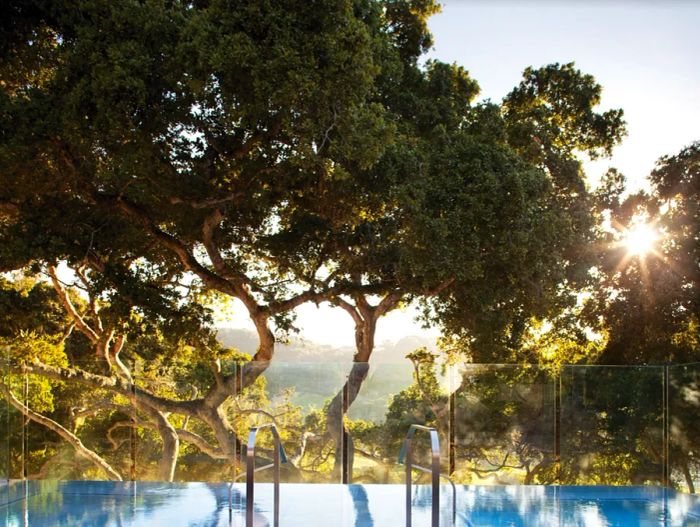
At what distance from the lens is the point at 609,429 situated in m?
9.57

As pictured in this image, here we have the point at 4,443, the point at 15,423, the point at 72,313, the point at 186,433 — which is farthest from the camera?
the point at 72,313

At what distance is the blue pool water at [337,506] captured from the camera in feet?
25.5

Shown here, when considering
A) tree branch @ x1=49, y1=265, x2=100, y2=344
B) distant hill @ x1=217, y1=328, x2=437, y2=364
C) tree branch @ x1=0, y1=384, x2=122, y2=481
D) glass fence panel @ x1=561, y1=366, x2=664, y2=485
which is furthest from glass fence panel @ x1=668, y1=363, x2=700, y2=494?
distant hill @ x1=217, y1=328, x2=437, y2=364

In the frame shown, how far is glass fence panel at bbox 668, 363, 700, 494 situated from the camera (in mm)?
8898

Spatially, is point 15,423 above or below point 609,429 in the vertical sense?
above

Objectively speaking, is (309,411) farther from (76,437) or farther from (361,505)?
(76,437)

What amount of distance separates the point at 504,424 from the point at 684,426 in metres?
2.01

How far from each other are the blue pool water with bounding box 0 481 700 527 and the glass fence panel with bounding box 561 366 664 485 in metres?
0.20

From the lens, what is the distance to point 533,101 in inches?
517

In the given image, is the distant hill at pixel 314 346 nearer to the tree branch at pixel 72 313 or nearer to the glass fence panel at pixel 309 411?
the tree branch at pixel 72 313

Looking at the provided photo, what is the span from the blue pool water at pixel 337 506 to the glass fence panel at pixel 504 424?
206 millimetres

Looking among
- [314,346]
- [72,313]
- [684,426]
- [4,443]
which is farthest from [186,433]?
[314,346]

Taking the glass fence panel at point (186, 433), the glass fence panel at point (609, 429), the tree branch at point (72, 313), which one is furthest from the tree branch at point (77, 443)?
the glass fence panel at point (609, 429)

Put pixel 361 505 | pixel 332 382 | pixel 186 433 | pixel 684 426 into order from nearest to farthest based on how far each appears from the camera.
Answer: pixel 361 505 → pixel 684 426 → pixel 332 382 → pixel 186 433
